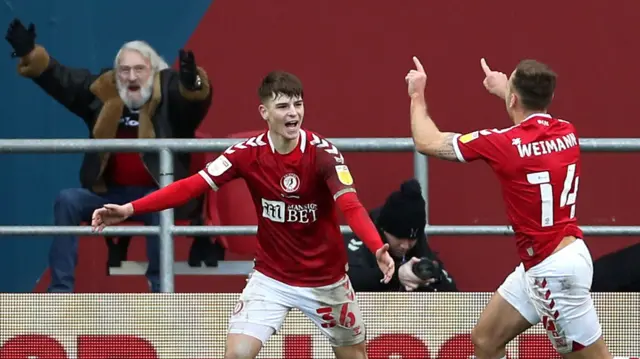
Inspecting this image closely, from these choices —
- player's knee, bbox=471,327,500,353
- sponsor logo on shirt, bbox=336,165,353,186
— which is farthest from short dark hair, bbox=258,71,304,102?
player's knee, bbox=471,327,500,353

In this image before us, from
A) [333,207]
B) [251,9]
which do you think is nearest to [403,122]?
[251,9]

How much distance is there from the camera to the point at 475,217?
1005 cm

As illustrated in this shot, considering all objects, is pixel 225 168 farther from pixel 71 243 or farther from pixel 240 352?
pixel 71 243

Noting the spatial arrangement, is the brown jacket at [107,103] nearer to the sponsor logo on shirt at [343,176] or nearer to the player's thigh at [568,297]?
the sponsor logo on shirt at [343,176]

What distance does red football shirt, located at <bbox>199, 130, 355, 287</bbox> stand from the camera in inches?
288

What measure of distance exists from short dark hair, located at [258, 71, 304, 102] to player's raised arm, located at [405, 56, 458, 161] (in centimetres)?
65

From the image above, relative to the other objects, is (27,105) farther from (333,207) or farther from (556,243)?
(556,243)

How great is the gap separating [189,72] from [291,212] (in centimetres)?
183

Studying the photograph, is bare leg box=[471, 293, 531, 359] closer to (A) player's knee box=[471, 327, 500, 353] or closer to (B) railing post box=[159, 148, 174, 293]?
(A) player's knee box=[471, 327, 500, 353]

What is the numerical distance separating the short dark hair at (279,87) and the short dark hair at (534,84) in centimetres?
113

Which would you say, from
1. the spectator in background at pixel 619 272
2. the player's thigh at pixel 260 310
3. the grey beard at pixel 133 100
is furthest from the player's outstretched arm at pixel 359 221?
the grey beard at pixel 133 100

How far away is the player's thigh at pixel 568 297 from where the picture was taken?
6953mm

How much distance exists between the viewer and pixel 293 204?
7.34m

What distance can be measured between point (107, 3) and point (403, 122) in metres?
2.27
